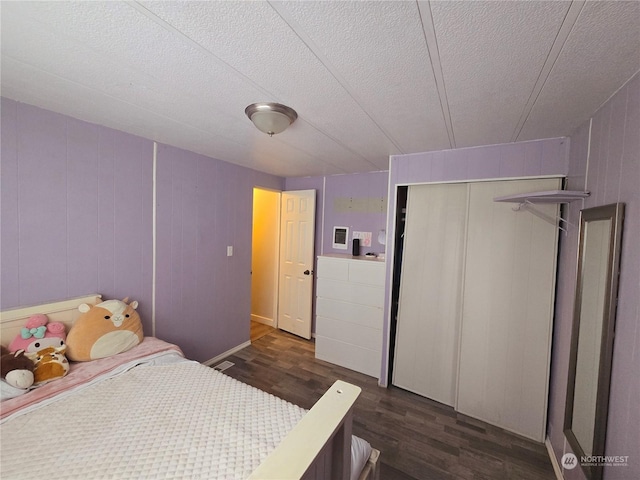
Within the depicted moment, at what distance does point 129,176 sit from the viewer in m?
2.16

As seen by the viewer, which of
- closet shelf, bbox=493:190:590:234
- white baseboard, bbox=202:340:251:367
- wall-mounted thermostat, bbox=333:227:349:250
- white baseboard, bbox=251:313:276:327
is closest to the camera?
closet shelf, bbox=493:190:590:234

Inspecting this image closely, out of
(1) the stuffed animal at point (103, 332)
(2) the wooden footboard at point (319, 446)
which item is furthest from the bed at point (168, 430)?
(1) the stuffed animal at point (103, 332)

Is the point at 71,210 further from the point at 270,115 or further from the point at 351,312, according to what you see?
the point at 351,312

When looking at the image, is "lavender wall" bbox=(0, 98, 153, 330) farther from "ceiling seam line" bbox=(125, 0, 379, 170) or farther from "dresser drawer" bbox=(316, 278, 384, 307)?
"dresser drawer" bbox=(316, 278, 384, 307)

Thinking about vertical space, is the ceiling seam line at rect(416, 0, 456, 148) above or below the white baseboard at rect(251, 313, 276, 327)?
above

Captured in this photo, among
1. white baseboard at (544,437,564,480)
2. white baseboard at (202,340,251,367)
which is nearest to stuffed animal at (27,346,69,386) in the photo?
white baseboard at (202,340,251,367)

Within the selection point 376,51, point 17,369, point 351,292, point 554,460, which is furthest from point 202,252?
point 554,460

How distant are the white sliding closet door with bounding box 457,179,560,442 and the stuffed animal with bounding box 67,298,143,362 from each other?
2727 mm

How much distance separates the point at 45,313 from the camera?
67.3 inches

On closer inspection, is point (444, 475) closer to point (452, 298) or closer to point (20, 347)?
point (452, 298)

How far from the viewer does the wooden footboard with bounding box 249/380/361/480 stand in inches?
31.1

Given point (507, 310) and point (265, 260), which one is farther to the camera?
point (265, 260)

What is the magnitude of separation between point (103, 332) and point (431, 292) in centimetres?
267

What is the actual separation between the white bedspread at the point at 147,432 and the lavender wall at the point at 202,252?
1.14 metres
